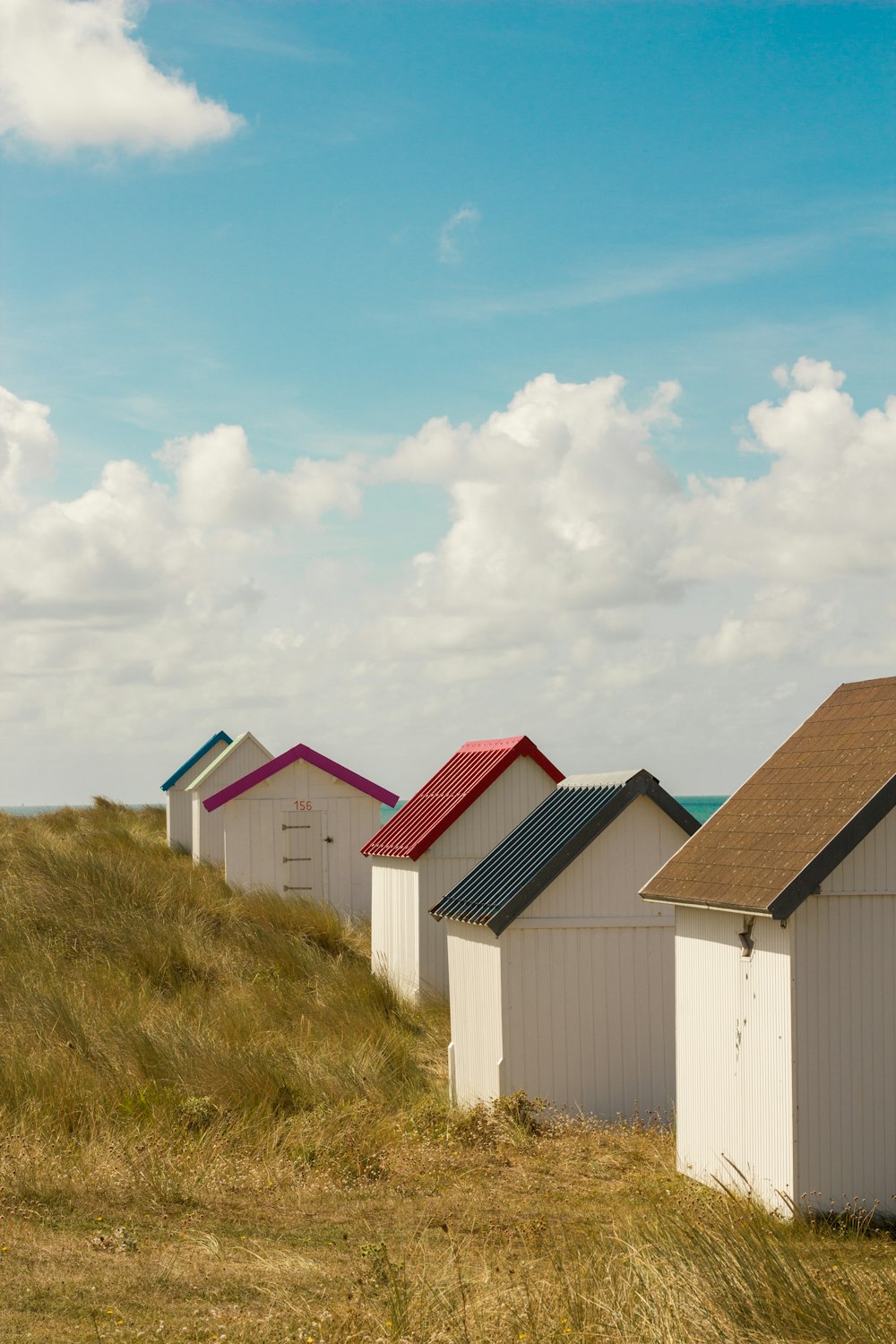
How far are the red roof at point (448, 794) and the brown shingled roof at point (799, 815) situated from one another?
7.75 meters

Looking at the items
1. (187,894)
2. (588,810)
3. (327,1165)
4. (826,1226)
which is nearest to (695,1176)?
(826,1226)

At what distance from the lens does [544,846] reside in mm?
13875

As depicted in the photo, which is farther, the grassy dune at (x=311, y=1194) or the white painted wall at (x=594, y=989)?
the white painted wall at (x=594, y=989)

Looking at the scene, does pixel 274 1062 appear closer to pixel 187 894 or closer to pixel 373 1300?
pixel 373 1300

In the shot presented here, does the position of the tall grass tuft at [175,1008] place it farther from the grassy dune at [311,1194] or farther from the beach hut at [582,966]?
the beach hut at [582,966]

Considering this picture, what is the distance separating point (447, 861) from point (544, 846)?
19.6 feet

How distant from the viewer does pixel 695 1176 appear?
11.2m

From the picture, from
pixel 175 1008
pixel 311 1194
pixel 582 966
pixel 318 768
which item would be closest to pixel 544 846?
pixel 582 966

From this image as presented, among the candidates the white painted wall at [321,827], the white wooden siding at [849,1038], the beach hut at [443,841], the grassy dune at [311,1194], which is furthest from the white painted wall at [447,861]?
the white wooden siding at [849,1038]

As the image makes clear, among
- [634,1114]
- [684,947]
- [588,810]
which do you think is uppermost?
[588,810]

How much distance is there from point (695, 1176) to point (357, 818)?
754 inches

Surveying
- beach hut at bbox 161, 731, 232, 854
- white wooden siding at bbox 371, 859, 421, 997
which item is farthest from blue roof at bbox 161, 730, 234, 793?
white wooden siding at bbox 371, 859, 421, 997

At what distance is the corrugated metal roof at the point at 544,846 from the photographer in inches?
523

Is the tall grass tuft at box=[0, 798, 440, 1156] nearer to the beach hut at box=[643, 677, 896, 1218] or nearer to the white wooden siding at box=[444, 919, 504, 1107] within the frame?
the white wooden siding at box=[444, 919, 504, 1107]
